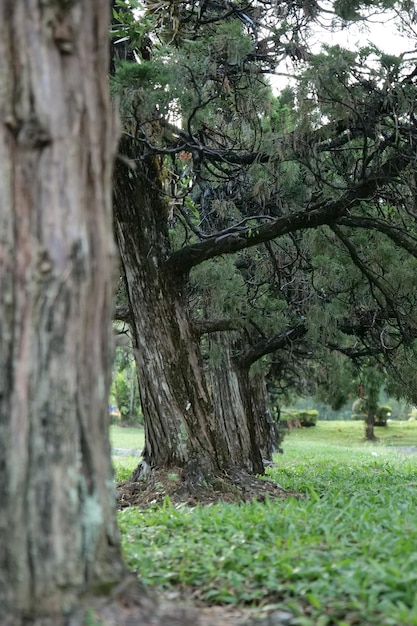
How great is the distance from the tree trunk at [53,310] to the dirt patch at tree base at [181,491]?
3379mm

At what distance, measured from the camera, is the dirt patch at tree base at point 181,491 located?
6223mm

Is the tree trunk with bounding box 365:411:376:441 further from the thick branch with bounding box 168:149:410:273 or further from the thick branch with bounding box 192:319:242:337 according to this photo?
the thick branch with bounding box 168:149:410:273

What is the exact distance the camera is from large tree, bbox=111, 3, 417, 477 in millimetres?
5773

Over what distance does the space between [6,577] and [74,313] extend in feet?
3.22

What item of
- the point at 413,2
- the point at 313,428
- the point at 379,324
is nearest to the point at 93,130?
the point at 413,2

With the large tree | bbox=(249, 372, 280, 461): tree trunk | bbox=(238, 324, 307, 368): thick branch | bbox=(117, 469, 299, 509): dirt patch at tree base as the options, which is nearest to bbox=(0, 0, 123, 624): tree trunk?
the large tree

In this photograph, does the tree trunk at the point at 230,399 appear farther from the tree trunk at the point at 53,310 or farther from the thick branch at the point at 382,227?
the tree trunk at the point at 53,310

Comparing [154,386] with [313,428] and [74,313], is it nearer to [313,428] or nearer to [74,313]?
[74,313]

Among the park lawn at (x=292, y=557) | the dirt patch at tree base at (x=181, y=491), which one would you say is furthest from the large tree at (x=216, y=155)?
the park lawn at (x=292, y=557)

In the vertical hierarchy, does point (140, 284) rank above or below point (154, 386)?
above

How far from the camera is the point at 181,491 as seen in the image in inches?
249

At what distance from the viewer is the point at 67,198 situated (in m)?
2.67

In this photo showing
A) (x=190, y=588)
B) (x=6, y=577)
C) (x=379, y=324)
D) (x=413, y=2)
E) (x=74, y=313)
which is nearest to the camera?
(x=6, y=577)

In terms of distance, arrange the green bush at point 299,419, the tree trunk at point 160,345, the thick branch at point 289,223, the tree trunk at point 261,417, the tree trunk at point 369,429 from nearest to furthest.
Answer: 1. the thick branch at point 289,223
2. the tree trunk at point 160,345
3. the tree trunk at point 261,417
4. the tree trunk at point 369,429
5. the green bush at point 299,419
